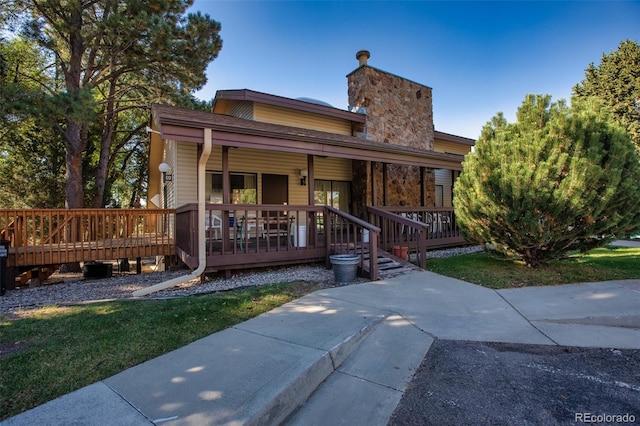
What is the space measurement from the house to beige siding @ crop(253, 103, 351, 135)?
1.4 inches

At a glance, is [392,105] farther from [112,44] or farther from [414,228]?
[112,44]

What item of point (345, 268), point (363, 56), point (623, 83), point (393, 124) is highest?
point (623, 83)

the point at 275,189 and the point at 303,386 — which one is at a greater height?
the point at 275,189

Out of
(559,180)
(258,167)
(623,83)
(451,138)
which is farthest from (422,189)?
(623,83)

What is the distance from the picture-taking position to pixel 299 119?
11.7 meters

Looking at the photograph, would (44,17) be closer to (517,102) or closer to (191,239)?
(191,239)

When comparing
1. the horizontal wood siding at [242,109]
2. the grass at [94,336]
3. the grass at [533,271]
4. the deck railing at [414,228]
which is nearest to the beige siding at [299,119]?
the horizontal wood siding at [242,109]

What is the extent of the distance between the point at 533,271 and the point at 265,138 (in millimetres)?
6422

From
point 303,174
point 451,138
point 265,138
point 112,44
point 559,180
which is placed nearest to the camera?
point 559,180

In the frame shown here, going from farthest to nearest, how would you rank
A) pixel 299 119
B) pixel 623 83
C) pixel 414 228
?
pixel 623 83 → pixel 299 119 → pixel 414 228

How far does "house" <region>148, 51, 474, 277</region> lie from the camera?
6.94 metres

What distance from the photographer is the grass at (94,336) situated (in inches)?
102

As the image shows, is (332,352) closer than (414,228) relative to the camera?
Yes

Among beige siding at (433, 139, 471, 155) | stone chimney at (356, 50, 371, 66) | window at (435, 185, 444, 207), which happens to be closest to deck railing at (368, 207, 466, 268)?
window at (435, 185, 444, 207)
